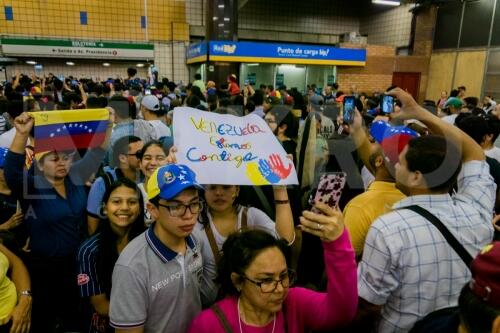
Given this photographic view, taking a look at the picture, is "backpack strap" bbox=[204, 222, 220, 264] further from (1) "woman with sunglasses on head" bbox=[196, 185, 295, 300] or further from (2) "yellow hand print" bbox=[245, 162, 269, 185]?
(2) "yellow hand print" bbox=[245, 162, 269, 185]

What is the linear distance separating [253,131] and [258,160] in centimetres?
21

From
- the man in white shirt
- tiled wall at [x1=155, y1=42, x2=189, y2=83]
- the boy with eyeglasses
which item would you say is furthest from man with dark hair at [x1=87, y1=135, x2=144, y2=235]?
tiled wall at [x1=155, y1=42, x2=189, y2=83]

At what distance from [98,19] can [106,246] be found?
13306 mm

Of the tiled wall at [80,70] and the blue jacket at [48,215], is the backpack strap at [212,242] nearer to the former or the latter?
the blue jacket at [48,215]

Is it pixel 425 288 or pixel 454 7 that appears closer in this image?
pixel 425 288

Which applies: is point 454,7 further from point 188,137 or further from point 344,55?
point 188,137

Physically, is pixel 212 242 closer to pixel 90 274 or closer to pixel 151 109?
pixel 90 274

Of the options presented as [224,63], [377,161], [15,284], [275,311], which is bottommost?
[15,284]

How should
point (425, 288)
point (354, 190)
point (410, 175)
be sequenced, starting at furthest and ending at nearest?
point (354, 190) → point (410, 175) → point (425, 288)

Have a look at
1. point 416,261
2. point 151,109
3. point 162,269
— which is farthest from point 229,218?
point 151,109

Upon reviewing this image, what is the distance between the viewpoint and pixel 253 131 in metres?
2.02

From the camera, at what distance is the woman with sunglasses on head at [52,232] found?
2.31m

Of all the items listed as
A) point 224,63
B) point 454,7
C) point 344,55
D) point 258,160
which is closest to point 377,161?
point 258,160

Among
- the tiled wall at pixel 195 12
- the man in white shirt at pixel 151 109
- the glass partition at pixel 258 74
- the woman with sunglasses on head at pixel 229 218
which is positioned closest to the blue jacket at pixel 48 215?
the woman with sunglasses on head at pixel 229 218
